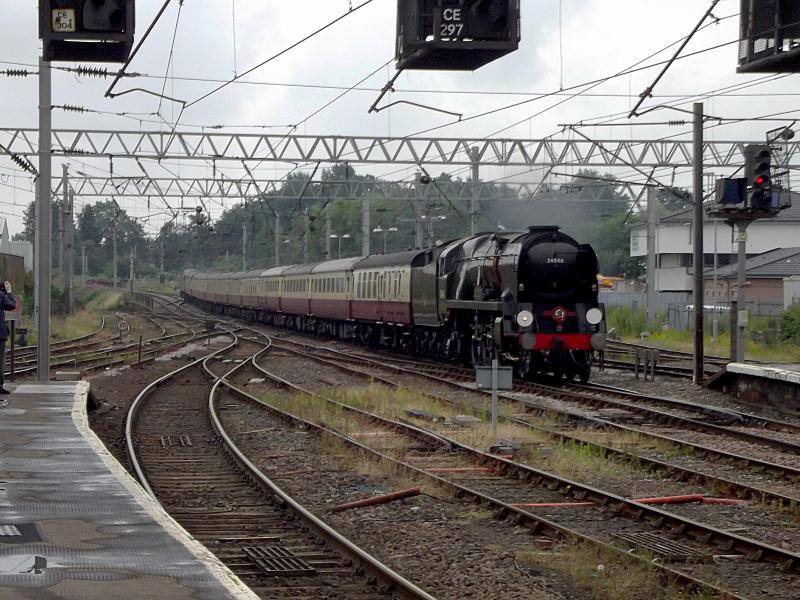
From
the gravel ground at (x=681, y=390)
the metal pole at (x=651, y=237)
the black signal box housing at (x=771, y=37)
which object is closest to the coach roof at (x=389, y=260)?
the gravel ground at (x=681, y=390)

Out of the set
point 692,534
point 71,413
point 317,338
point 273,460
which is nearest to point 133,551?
point 692,534

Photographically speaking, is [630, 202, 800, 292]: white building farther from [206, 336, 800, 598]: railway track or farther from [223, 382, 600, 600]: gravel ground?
[223, 382, 600, 600]: gravel ground

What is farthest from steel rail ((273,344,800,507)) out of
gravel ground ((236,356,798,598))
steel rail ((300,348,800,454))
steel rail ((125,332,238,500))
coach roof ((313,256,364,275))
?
coach roof ((313,256,364,275))

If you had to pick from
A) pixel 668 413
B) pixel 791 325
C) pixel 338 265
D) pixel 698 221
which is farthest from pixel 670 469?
pixel 338 265

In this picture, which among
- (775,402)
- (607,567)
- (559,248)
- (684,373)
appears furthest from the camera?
(684,373)

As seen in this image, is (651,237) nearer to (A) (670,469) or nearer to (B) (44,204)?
(B) (44,204)

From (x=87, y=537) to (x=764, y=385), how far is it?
593 inches

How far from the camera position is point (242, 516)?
1103cm

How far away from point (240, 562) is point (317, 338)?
3965 cm

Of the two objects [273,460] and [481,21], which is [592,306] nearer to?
[273,460]

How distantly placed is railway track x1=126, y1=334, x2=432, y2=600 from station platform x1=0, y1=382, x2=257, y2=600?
0.64 m

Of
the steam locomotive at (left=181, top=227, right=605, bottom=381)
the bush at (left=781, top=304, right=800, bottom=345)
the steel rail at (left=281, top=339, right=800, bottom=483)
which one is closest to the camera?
the steel rail at (left=281, top=339, right=800, bottom=483)

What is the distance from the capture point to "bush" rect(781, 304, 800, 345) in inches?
1405

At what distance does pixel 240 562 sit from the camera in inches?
356
